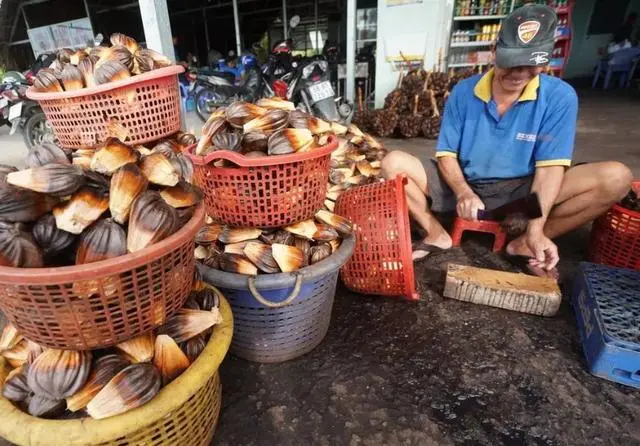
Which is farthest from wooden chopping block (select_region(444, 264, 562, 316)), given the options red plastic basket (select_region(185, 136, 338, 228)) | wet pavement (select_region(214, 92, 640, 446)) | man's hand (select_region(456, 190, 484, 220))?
red plastic basket (select_region(185, 136, 338, 228))

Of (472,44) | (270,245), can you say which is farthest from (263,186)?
(472,44)

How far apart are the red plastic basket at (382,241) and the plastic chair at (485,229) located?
775 millimetres

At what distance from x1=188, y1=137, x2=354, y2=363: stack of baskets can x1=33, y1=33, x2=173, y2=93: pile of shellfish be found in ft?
1.76

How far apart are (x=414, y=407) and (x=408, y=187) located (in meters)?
1.40


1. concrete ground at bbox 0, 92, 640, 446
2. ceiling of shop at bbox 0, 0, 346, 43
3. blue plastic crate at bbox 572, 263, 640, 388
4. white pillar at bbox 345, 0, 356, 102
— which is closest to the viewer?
concrete ground at bbox 0, 92, 640, 446

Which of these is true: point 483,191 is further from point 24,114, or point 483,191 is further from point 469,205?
point 24,114

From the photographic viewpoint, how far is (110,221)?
1.00 meters

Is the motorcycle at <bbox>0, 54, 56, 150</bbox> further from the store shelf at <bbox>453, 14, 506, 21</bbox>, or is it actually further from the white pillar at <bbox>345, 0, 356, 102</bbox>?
the store shelf at <bbox>453, 14, 506, 21</bbox>

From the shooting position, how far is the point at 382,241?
196cm

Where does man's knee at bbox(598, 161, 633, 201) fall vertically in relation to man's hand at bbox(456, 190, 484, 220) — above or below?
above

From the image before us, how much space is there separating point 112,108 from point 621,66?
1349 cm

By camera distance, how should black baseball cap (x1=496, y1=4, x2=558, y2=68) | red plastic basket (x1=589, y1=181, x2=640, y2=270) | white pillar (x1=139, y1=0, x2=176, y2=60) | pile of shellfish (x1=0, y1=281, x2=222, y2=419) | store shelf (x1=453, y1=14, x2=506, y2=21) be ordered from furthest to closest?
1. store shelf (x1=453, y1=14, x2=506, y2=21)
2. white pillar (x1=139, y1=0, x2=176, y2=60)
3. red plastic basket (x1=589, y1=181, x2=640, y2=270)
4. black baseball cap (x1=496, y1=4, x2=558, y2=68)
5. pile of shellfish (x1=0, y1=281, x2=222, y2=419)

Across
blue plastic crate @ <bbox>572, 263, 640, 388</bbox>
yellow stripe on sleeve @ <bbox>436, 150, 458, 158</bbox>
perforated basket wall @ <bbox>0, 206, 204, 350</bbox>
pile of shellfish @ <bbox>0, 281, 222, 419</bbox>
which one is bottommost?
blue plastic crate @ <bbox>572, 263, 640, 388</bbox>

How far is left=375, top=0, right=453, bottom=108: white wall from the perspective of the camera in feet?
20.4
